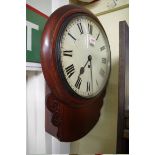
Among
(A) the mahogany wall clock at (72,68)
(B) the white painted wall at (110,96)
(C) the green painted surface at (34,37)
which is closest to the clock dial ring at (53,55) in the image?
(A) the mahogany wall clock at (72,68)

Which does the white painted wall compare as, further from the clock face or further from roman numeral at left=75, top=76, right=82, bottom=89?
roman numeral at left=75, top=76, right=82, bottom=89

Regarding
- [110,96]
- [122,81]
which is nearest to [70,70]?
[122,81]

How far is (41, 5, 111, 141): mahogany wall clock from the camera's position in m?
0.62

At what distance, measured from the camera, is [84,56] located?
72 cm

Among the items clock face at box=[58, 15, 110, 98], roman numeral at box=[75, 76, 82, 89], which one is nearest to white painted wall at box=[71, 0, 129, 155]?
clock face at box=[58, 15, 110, 98]

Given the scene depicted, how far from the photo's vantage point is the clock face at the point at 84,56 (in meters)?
0.65

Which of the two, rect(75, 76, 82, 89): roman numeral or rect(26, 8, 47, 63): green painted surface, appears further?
rect(26, 8, 47, 63): green painted surface

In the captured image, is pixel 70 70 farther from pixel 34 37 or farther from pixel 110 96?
pixel 110 96

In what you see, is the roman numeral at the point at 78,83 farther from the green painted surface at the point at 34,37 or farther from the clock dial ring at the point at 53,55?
the green painted surface at the point at 34,37
